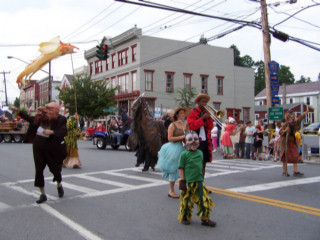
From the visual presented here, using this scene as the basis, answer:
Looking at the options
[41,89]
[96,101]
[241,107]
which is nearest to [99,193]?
[96,101]

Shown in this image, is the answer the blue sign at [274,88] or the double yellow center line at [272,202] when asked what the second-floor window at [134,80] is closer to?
the blue sign at [274,88]

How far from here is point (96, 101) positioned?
3653 cm

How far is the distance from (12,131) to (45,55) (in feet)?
67.2

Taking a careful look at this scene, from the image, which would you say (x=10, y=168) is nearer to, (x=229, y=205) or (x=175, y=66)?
(x=229, y=205)

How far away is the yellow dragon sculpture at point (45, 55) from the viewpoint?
30.6 feet

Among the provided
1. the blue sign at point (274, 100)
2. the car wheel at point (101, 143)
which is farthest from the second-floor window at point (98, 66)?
the blue sign at point (274, 100)

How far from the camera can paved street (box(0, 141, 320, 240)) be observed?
4.71m

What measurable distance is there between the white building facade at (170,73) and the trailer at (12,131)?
12.6m

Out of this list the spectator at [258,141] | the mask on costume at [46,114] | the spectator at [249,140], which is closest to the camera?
the mask on costume at [46,114]

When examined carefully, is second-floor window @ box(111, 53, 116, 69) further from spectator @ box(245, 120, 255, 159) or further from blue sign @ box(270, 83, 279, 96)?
spectator @ box(245, 120, 255, 159)

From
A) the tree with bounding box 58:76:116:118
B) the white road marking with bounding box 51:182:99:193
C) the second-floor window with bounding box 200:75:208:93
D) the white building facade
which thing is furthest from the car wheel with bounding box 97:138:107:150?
the second-floor window with bounding box 200:75:208:93

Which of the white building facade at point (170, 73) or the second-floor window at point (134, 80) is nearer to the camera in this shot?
the white building facade at point (170, 73)

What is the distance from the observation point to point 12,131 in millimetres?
28000

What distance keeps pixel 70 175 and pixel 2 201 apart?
10.2ft
